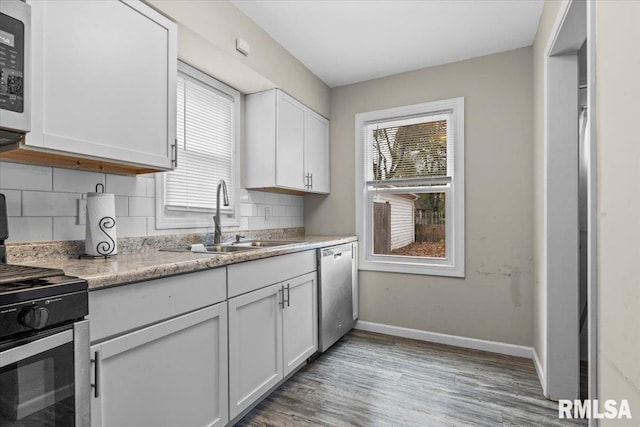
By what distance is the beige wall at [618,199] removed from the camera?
2.88ft

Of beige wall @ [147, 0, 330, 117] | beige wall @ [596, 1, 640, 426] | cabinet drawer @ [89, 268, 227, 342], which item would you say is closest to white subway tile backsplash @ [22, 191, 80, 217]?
cabinet drawer @ [89, 268, 227, 342]

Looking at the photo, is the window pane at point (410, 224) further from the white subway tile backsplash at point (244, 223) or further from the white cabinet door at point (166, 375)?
the white cabinet door at point (166, 375)

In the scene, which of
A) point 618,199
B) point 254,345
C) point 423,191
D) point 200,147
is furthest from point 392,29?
point 254,345

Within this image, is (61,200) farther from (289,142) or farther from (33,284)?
(289,142)

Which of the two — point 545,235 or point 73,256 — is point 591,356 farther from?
point 73,256

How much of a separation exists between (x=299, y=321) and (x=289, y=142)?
1488mm

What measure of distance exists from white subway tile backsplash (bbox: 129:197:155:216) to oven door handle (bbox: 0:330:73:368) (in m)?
1.08

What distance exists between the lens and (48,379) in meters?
0.95

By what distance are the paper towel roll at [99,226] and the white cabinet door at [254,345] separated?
657 mm

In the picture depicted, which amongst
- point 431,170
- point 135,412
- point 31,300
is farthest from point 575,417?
point 31,300

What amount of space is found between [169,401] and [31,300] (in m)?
0.74

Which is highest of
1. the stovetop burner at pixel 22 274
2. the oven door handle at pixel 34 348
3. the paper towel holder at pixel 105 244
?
the paper towel holder at pixel 105 244

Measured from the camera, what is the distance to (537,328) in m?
2.53

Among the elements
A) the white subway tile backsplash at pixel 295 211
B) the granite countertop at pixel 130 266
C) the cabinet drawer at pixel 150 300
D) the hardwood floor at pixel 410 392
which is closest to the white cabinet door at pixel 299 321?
the hardwood floor at pixel 410 392
